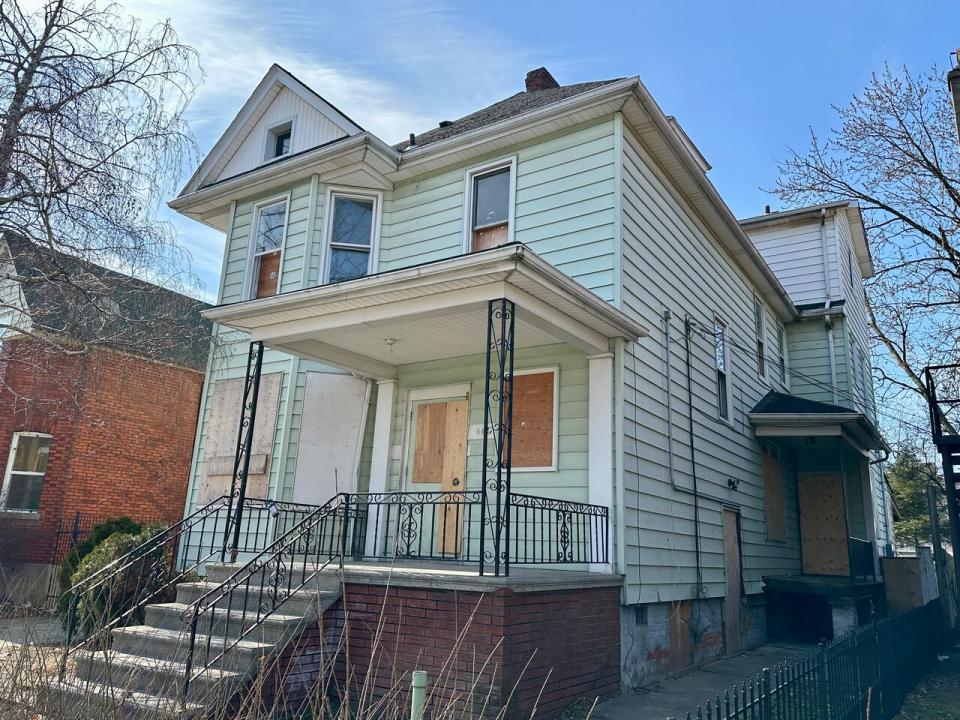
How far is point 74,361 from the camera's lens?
10617 mm

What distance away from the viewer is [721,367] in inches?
476

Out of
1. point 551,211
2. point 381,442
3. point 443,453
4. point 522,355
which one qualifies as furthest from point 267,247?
point 522,355

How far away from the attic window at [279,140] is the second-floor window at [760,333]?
941 cm

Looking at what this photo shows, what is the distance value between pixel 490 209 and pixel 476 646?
606cm

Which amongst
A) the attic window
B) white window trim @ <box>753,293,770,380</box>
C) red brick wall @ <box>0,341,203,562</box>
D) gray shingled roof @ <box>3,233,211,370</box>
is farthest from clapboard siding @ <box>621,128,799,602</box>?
red brick wall @ <box>0,341,203,562</box>

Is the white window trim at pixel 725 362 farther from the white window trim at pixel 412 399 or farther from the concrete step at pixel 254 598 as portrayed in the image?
the concrete step at pixel 254 598

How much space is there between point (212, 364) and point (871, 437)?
39.0 feet

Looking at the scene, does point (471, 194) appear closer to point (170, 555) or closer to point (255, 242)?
point (255, 242)

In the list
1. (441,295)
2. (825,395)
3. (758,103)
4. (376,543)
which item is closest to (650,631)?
(376,543)

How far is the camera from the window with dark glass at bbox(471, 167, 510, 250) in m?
9.91

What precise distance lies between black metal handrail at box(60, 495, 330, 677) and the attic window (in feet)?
Result: 18.8

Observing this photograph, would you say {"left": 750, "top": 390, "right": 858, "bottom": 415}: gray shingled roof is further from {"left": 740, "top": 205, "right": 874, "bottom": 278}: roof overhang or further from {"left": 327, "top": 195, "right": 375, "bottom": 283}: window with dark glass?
{"left": 327, "top": 195, "right": 375, "bottom": 283}: window with dark glass

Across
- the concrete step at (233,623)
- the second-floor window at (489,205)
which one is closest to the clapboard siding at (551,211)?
the second-floor window at (489,205)

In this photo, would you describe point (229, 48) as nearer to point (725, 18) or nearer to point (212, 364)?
point (212, 364)
